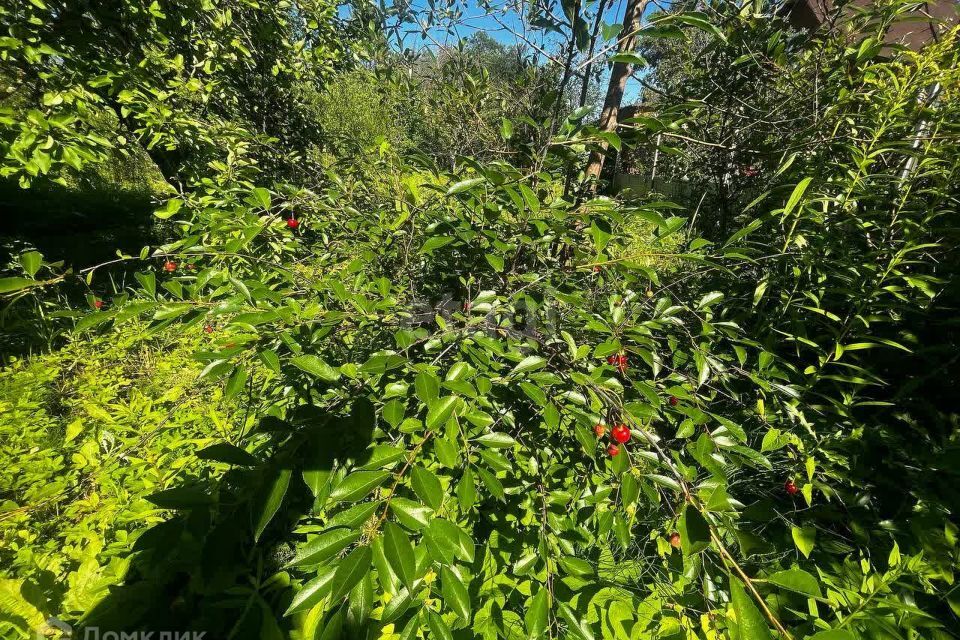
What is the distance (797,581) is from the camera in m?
0.55

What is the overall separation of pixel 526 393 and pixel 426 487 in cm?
30

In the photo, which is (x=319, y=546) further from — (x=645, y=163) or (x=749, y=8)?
(x=645, y=163)

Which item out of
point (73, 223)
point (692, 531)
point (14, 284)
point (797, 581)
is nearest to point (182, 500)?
point (14, 284)

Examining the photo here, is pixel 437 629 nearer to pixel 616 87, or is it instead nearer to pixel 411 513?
pixel 411 513

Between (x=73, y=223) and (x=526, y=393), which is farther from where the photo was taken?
(x=73, y=223)

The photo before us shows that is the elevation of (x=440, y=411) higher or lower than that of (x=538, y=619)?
higher

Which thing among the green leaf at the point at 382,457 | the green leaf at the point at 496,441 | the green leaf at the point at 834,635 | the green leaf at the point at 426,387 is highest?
the green leaf at the point at 426,387

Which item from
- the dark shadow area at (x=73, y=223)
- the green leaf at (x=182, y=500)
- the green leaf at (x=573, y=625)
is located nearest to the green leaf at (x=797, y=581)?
the green leaf at (x=573, y=625)

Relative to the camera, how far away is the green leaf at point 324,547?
0.53 m

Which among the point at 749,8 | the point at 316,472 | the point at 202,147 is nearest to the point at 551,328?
the point at 316,472

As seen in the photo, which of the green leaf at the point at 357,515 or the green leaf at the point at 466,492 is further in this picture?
the green leaf at the point at 466,492

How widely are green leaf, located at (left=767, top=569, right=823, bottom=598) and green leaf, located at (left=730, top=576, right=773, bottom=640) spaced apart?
64 millimetres

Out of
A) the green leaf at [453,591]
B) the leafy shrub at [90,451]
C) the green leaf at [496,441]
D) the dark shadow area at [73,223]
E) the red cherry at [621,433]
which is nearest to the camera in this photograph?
the green leaf at [453,591]

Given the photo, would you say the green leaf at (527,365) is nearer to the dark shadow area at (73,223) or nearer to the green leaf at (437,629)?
the green leaf at (437,629)
